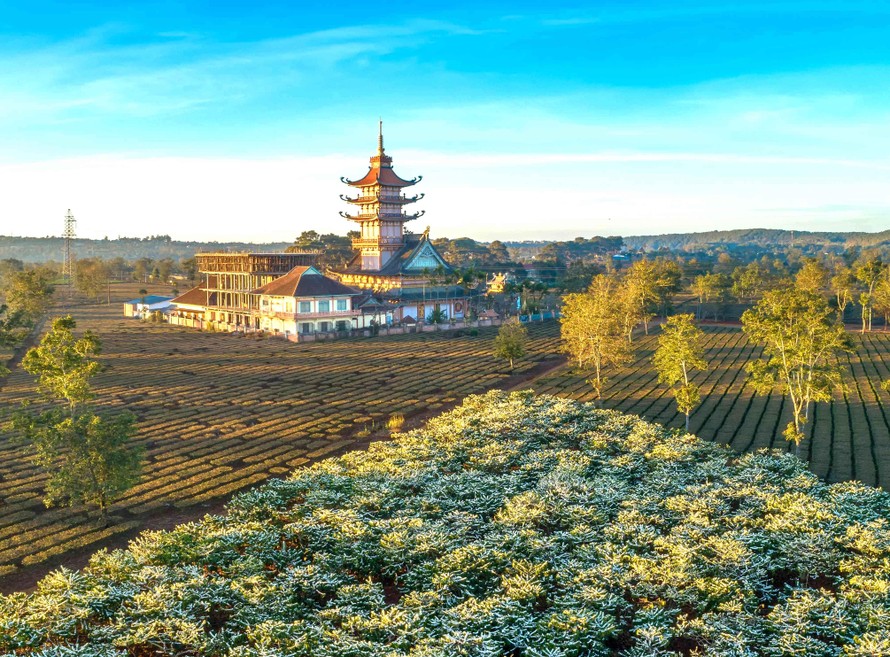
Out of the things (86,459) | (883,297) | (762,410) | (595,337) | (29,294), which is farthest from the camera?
(29,294)

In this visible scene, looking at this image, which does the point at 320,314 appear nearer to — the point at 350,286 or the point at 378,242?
the point at 350,286

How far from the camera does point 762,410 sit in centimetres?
4544

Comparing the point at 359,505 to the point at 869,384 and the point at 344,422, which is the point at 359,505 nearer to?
the point at 344,422

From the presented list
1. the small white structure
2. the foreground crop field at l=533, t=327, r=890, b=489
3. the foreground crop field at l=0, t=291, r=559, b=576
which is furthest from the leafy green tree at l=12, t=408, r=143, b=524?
the small white structure

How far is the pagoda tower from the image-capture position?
11625 centimetres

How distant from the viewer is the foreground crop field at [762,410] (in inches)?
1359

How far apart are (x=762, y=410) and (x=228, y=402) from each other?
41.2 m

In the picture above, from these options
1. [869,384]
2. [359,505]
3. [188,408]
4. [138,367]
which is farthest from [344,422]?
[869,384]

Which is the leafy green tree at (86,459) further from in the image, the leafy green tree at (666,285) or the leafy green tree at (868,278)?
the leafy green tree at (868,278)

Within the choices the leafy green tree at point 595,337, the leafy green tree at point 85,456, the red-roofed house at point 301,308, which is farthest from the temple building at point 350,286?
the leafy green tree at point 85,456

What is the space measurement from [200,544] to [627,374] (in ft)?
159

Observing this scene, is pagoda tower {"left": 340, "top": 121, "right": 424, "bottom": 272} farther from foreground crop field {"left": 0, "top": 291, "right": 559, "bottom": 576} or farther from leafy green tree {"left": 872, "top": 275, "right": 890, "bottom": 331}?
leafy green tree {"left": 872, "top": 275, "right": 890, "bottom": 331}

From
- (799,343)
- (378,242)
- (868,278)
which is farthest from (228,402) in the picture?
Result: (868,278)

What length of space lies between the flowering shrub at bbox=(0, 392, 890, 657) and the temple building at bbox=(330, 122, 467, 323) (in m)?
79.7
